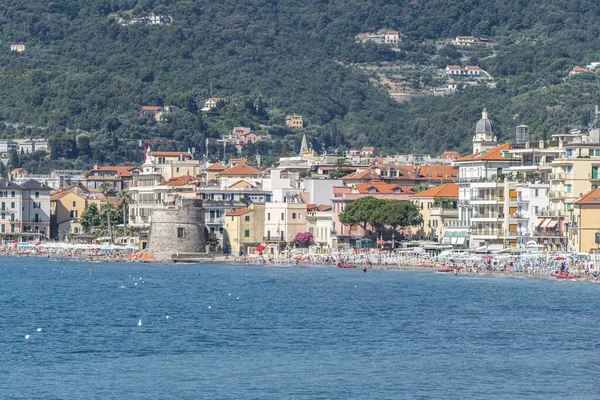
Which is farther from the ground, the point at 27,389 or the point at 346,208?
the point at 346,208

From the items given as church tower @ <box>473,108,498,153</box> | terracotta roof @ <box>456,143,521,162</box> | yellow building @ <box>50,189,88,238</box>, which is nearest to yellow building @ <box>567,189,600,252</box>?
terracotta roof @ <box>456,143,521,162</box>

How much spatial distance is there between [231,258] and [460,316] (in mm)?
57965

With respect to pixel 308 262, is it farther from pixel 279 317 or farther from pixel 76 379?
pixel 76 379

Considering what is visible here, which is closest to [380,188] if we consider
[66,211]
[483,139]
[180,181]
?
[483,139]

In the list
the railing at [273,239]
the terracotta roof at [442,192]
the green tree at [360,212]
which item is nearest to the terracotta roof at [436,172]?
the terracotta roof at [442,192]

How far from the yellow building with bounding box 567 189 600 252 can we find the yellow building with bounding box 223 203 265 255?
3686 centimetres

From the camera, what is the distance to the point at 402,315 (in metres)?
68.1

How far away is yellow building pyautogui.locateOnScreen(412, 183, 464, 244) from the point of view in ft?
389

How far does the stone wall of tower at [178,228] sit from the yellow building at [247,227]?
4.09 m

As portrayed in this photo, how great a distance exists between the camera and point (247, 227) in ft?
419

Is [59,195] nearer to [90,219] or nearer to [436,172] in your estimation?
[90,219]

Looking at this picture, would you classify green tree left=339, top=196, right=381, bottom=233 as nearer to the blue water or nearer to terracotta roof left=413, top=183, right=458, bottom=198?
terracotta roof left=413, top=183, right=458, bottom=198

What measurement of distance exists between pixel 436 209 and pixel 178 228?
63.6 feet

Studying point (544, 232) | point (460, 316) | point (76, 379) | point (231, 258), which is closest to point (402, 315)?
point (460, 316)
